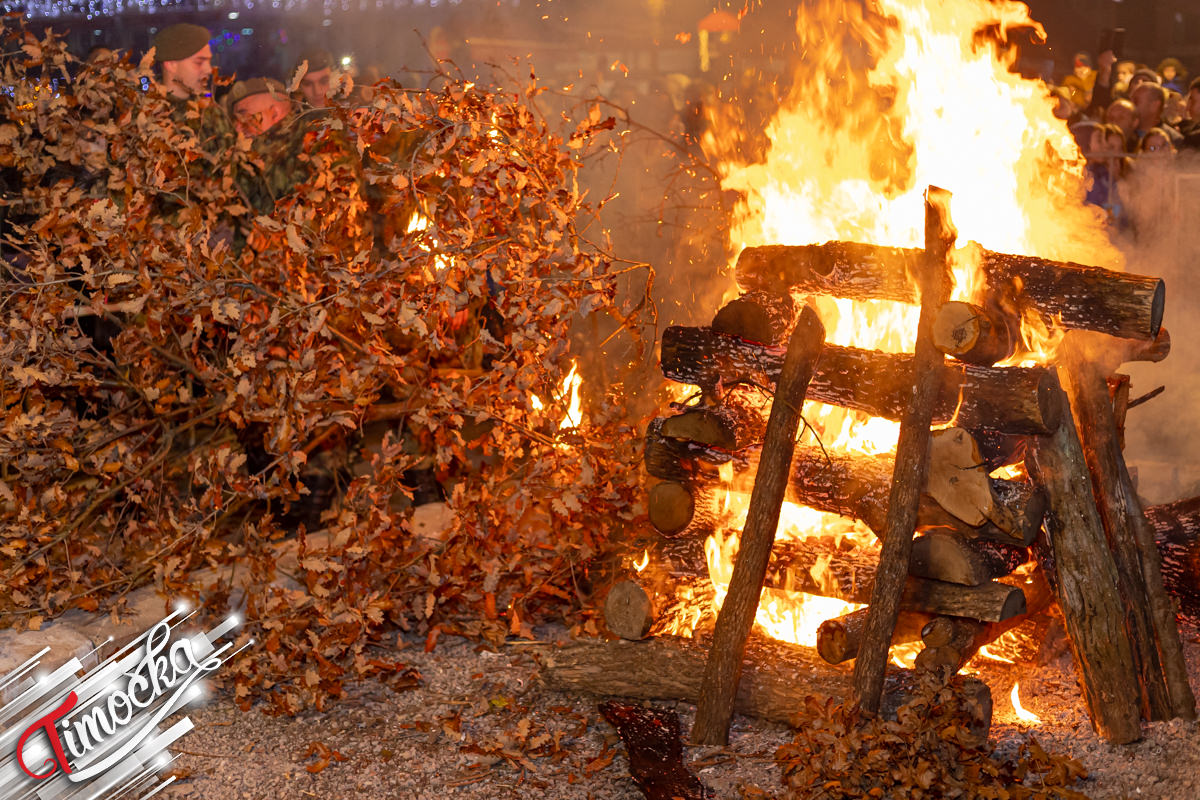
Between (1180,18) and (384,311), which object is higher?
(1180,18)

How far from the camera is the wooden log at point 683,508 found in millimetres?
4504

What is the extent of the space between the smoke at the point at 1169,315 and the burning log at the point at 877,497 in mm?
3520

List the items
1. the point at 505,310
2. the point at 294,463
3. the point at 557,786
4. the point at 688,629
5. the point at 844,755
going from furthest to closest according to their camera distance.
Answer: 1. the point at 505,310
2. the point at 294,463
3. the point at 688,629
4. the point at 557,786
5. the point at 844,755

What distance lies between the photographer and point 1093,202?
27.0 ft

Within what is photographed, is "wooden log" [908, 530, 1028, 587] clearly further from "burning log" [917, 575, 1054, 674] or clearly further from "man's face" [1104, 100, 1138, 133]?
"man's face" [1104, 100, 1138, 133]

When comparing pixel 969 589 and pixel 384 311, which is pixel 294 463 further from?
pixel 969 589

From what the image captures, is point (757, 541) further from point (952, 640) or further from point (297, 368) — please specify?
point (297, 368)

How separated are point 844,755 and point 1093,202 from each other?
6.46m

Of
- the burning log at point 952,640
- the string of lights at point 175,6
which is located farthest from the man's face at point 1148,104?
the burning log at point 952,640

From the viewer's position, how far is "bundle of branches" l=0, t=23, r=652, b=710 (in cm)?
462

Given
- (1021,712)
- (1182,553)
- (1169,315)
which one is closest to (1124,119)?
(1169,315)

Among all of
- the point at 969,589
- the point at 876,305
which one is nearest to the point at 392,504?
the point at 876,305

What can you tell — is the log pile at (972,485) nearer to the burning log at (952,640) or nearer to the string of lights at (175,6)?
the burning log at (952,640)

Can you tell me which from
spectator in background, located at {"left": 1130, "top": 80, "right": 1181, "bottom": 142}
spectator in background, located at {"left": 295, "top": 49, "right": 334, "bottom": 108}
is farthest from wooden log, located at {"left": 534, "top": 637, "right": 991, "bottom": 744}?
spectator in background, located at {"left": 1130, "top": 80, "right": 1181, "bottom": 142}
